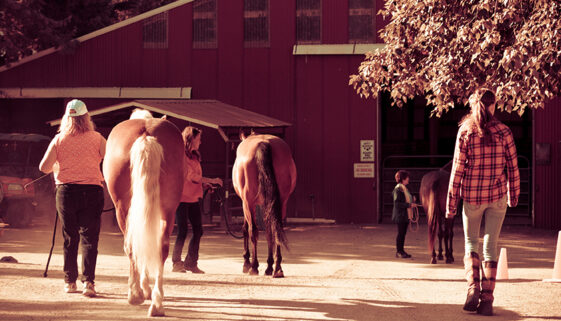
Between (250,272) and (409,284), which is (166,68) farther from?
(409,284)

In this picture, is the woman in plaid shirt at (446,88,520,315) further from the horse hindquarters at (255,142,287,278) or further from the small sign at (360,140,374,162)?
the small sign at (360,140,374,162)

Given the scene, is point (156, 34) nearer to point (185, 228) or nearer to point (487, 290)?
point (185, 228)

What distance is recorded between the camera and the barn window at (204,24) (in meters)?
20.3

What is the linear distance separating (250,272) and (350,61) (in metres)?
10.3

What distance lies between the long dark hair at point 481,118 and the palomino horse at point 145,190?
2.75 m

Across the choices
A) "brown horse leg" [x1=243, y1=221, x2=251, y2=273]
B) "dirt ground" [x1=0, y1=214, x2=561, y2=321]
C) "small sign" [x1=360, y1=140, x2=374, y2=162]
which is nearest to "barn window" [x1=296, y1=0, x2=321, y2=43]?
"small sign" [x1=360, y1=140, x2=374, y2=162]

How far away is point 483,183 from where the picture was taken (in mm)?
7352

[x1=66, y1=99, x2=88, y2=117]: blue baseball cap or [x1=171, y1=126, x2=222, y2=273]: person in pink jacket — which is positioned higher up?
[x1=66, y1=99, x2=88, y2=117]: blue baseball cap

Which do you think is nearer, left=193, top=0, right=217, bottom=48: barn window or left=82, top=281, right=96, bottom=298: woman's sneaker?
A: left=82, top=281, right=96, bottom=298: woman's sneaker

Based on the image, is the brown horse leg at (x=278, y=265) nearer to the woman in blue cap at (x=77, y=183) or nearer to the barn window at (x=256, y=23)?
the woman in blue cap at (x=77, y=183)

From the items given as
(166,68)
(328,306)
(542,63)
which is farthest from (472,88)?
(166,68)

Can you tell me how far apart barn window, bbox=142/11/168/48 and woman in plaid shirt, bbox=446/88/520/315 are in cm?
1402

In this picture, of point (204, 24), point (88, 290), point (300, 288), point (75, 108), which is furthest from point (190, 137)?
point (204, 24)

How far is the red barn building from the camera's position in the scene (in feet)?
64.2
